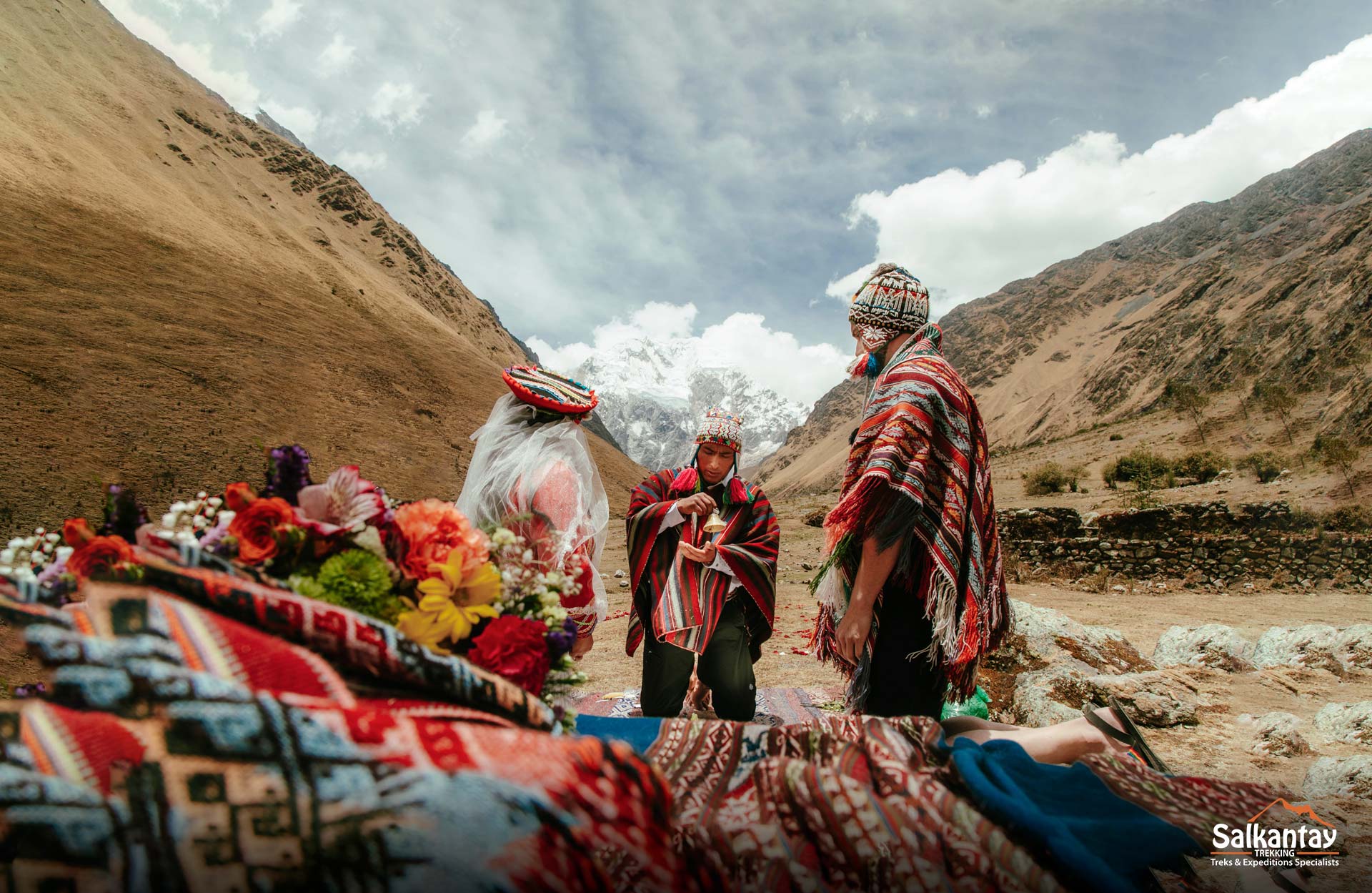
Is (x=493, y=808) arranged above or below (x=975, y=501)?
below

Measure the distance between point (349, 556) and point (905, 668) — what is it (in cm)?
193

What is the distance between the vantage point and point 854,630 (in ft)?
7.66

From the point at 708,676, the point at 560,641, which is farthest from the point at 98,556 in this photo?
the point at 708,676

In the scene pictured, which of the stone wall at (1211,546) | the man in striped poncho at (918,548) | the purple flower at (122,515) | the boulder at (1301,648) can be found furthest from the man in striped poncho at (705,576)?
the stone wall at (1211,546)

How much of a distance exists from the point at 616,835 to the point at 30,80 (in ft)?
191

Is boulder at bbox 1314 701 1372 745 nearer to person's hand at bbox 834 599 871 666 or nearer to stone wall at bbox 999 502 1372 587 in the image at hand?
person's hand at bbox 834 599 871 666

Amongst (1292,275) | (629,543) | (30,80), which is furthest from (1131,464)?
(30,80)

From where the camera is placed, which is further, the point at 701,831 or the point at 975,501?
the point at 975,501

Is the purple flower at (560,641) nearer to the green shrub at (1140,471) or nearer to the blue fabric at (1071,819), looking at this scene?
the blue fabric at (1071,819)

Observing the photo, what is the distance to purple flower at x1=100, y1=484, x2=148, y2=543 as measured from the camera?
5.10 ft

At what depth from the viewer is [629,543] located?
3.96 m

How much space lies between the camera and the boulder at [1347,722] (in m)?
3.60

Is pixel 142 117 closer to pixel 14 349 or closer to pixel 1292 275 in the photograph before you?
pixel 14 349

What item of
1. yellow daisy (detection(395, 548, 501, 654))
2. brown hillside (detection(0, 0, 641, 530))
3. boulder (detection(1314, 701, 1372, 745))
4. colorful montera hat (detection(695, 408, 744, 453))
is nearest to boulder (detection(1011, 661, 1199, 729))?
boulder (detection(1314, 701, 1372, 745))
